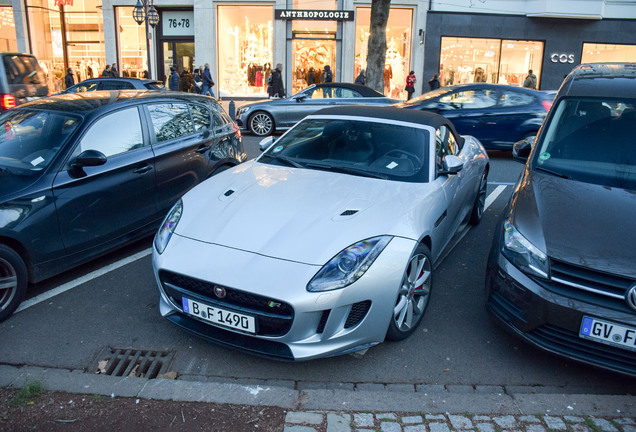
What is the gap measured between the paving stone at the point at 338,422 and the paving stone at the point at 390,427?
7.3 inches

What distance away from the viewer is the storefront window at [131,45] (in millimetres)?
23062

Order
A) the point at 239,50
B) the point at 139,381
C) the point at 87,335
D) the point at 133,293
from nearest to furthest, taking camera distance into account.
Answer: the point at 139,381, the point at 87,335, the point at 133,293, the point at 239,50

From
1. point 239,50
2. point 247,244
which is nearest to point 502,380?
point 247,244

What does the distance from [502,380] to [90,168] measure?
3.71 m

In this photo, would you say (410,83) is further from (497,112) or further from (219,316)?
(219,316)

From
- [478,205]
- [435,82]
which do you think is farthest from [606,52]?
[478,205]

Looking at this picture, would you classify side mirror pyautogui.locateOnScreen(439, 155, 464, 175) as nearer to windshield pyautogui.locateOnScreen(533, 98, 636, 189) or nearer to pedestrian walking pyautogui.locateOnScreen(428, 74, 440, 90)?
windshield pyautogui.locateOnScreen(533, 98, 636, 189)

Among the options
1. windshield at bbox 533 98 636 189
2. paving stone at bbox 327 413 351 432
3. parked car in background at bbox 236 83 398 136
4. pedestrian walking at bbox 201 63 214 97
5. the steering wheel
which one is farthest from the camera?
pedestrian walking at bbox 201 63 214 97

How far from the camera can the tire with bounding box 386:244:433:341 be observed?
357cm

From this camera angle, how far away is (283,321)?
3129 millimetres

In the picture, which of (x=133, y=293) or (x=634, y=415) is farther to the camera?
(x=133, y=293)

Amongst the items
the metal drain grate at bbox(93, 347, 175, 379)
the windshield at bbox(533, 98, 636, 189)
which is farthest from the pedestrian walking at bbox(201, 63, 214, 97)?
the metal drain grate at bbox(93, 347, 175, 379)

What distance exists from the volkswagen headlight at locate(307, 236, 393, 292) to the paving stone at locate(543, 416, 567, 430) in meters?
1.34

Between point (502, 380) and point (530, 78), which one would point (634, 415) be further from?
point (530, 78)
